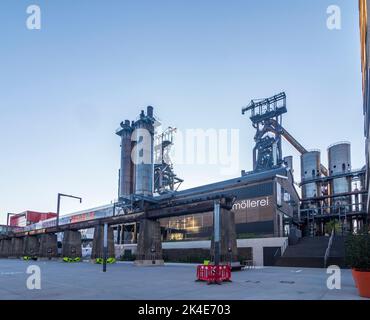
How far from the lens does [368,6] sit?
2805 cm

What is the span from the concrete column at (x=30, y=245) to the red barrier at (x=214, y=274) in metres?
51.9

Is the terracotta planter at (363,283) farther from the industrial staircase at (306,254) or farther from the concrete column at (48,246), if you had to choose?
the concrete column at (48,246)

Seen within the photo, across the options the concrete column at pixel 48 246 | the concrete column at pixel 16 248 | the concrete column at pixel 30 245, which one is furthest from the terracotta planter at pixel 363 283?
the concrete column at pixel 16 248

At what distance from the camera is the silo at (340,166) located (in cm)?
6769

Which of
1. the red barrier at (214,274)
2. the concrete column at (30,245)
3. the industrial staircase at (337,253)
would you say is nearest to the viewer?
the red barrier at (214,274)

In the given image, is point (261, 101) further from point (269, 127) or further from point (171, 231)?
point (171, 231)

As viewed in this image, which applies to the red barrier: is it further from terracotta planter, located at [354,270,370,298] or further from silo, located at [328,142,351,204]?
silo, located at [328,142,351,204]

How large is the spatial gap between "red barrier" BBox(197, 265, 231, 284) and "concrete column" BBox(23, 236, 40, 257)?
51883mm

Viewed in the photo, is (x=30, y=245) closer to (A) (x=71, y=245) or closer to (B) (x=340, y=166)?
(A) (x=71, y=245)

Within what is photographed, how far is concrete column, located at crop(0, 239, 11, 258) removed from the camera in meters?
72.4

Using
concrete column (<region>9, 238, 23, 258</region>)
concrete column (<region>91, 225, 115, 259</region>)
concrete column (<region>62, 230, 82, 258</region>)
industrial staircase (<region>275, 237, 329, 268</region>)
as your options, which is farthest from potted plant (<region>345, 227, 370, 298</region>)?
concrete column (<region>9, 238, 23, 258</region>)

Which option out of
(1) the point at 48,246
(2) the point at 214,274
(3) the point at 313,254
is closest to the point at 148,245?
(3) the point at 313,254
